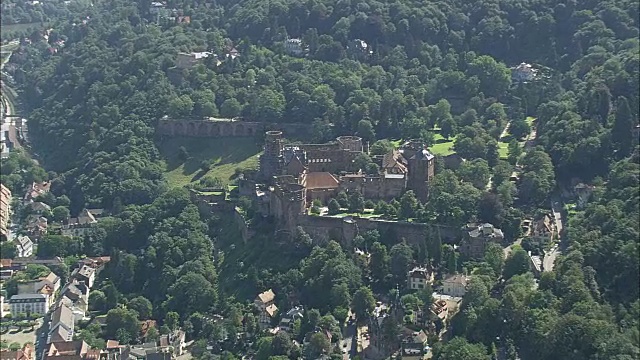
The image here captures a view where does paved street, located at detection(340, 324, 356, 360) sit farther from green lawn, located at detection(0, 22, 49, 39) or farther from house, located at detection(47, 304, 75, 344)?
green lawn, located at detection(0, 22, 49, 39)

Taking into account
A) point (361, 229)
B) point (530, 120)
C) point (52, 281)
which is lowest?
point (52, 281)

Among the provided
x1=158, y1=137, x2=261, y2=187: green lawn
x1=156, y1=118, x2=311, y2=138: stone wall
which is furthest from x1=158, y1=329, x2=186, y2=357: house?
x1=156, y1=118, x2=311, y2=138: stone wall

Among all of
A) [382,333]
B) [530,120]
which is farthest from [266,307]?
[530,120]

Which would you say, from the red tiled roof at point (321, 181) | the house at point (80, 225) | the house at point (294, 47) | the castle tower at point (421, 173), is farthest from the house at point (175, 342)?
the house at point (294, 47)

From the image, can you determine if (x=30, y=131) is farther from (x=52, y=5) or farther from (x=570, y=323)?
(x=570, y=323)

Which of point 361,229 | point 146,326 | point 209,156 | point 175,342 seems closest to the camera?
point 175,342

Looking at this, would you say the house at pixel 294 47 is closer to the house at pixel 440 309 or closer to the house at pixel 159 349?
the house at pixel 159 349

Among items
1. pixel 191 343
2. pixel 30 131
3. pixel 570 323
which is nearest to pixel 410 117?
pixel 191 343

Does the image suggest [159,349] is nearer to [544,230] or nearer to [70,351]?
[70,351]
